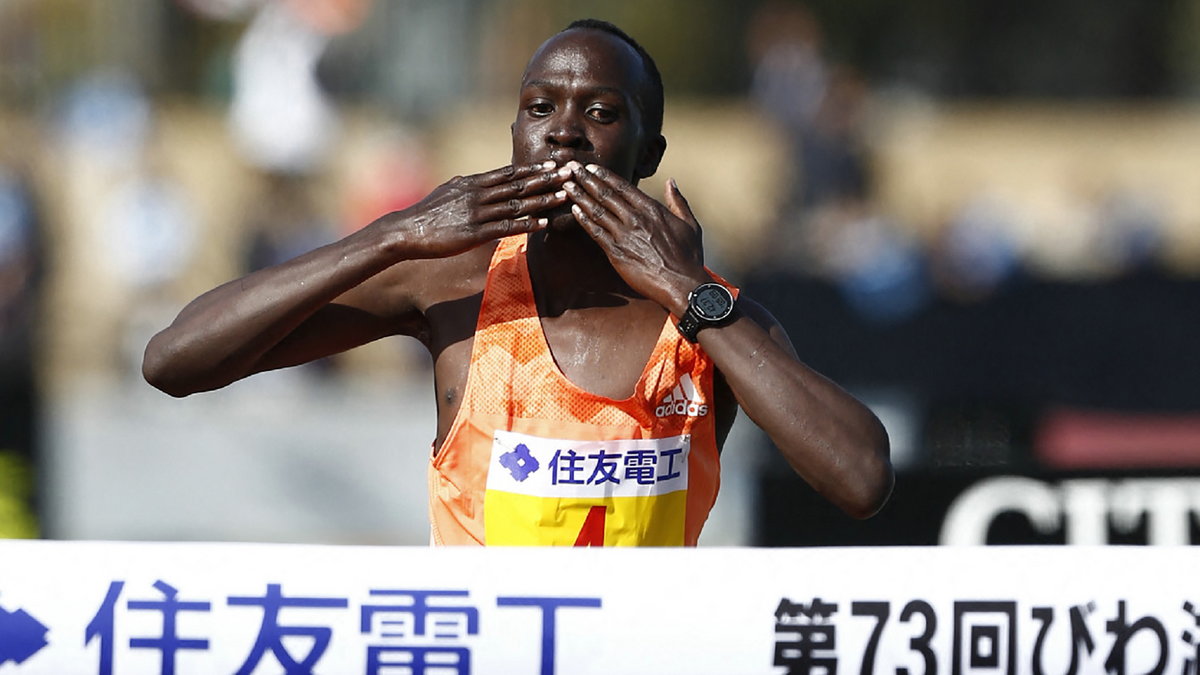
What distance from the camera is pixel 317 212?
12.5m

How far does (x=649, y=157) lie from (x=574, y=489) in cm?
76

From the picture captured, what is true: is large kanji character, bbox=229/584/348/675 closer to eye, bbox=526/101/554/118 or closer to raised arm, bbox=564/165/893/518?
raised arm, bbox=564/165/893/518

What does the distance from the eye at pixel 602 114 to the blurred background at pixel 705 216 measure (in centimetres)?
342

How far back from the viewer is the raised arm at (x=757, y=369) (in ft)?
10.3

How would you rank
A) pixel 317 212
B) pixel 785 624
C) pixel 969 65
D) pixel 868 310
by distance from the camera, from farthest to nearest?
1. pixel 969 65
2. pixel 317 212
3. pixel 868 310
4. pixel 785 624

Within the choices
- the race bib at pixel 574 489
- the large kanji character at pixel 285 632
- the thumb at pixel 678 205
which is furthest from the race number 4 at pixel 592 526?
the thumb at pixel 678 205

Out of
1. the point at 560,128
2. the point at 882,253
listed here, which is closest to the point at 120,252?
the point at 882,253

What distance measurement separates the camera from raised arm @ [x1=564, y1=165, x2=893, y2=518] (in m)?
3.14

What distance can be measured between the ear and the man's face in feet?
0.44

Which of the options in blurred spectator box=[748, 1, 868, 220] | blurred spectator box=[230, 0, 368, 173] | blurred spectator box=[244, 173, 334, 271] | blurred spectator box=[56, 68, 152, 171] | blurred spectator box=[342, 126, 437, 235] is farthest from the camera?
blurred spectator box=[56, 68, 152, 171]

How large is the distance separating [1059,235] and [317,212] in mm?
6354

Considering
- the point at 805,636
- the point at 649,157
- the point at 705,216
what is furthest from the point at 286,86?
the point at 805,636

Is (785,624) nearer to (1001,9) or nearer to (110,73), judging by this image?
(110,73)

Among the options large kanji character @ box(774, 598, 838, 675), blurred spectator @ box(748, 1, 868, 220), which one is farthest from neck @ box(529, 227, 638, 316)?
blurred spectator @ box(748, 1, 868, 220)
